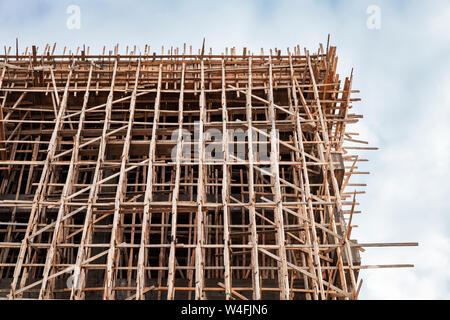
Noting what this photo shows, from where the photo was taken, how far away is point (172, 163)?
1426cm

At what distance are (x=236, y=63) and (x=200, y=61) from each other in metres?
1.26

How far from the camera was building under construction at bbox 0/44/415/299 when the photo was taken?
14.1 meters

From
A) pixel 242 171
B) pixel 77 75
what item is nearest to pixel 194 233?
pixel 242 171

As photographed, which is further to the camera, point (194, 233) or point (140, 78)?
point (140, 78)

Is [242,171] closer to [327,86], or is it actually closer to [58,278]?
[327,86]

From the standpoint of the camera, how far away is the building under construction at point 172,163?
46.4ft

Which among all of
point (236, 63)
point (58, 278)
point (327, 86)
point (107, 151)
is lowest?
point (58, 278)

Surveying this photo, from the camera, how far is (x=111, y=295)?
12391 millimetres

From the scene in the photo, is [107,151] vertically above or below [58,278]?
above
